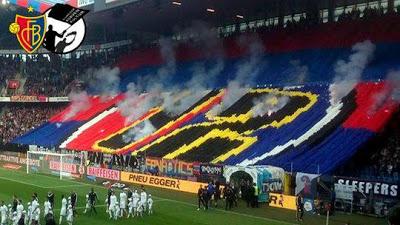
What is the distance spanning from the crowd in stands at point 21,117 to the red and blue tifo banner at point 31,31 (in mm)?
53390

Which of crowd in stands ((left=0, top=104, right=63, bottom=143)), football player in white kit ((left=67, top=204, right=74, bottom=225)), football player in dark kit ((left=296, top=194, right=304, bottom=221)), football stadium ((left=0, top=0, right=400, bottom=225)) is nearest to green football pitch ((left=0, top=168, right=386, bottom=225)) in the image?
football stadium ((left=0, top=0, right=400, bottom=225))

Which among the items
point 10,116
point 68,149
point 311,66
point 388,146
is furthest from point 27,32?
point 10,116

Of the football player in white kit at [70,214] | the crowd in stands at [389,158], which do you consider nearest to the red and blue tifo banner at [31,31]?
the football player in white kit at [70,214]

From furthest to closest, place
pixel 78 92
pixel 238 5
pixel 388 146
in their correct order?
1. pixel 78 92
2. pixel 238 5
3. pixel 388 146

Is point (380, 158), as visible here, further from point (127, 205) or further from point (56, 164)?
point (56, 164)

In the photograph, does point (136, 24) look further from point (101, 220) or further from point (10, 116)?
point (101, 220)

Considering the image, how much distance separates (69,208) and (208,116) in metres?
23.4

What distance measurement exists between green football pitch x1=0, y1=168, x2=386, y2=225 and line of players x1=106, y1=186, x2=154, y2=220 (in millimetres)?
467

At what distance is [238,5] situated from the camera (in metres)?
51.5

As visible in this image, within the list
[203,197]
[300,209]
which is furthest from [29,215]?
[300,209]

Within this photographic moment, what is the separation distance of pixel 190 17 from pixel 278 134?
851 inches

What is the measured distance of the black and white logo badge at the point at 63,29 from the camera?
41.6 ft

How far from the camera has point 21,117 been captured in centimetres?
7194

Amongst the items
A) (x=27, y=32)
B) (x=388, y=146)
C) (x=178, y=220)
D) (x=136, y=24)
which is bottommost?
(x=178, y=220)
